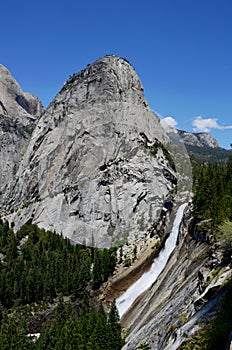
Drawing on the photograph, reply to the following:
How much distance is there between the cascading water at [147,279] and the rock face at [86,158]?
25.2 metres

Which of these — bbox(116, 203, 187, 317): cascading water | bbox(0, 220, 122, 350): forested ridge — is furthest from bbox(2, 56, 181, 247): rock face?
bbox(116, 203, 187, 317): cascading water

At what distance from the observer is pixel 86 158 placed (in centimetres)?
10044

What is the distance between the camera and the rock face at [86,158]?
274ft

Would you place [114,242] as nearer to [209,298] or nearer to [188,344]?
[209,298]

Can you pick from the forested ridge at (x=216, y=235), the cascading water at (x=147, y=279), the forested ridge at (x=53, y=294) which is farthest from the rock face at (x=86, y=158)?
the forested ridge at (x=216, y=235)

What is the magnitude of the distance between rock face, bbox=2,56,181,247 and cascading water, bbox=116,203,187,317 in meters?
25.2

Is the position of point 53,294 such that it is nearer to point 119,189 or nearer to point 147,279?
point 147,279

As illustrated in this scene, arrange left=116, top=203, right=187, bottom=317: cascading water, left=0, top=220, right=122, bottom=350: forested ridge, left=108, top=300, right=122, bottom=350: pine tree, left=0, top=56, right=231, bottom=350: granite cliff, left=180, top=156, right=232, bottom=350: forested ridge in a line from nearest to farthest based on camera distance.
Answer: left=180, top=156, right=232, bottom=350: forested ridge, left=0, top=56, right=231, bottom=350: granite cliff, left=108, top=300, right=122, bottom=350: pine tree, left=0, top=220, right=122, bottom=350: forested ridge, left=116, top=203, right=187, bottom=317: cascading water

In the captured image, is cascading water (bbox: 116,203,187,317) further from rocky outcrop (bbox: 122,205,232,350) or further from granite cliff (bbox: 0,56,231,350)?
rocky outcrop (bbox: 122,205,232,350)

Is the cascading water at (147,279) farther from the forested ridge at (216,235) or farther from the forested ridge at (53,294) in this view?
the forested ridge at (216,235)

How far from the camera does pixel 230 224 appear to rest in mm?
12898

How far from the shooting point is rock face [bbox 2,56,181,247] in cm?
8344

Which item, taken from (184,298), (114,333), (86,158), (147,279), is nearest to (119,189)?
(86,158)

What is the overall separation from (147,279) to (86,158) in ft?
191
